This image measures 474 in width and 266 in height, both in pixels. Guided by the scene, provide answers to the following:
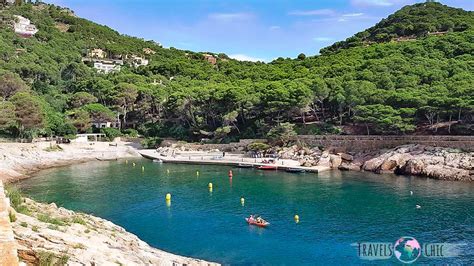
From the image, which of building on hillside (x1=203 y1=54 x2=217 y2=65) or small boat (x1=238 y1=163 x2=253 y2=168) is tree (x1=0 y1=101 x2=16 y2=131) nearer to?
small boat (x1=238 y1=163 x2=253 y2=168)

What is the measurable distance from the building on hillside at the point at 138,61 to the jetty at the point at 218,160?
7533 centimetres

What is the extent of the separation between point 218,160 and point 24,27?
11528 centimetres

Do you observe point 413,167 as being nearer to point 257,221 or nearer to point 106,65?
point 257,221

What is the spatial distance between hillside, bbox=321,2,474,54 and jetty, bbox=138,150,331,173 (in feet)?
231

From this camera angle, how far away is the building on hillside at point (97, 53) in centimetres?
14100

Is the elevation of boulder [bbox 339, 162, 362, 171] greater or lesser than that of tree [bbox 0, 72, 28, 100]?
lesser

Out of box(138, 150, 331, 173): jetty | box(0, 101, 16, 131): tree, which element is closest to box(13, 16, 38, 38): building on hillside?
box(0, 101, 16, 131): tree

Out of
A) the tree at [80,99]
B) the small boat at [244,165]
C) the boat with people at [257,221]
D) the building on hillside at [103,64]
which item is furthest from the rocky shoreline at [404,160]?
the building on hillside at [103,64]

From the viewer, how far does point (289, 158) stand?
5806 cm

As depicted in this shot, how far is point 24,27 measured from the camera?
14238 cm

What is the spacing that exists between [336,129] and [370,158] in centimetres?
893

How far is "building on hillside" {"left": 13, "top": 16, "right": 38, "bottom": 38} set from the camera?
137m

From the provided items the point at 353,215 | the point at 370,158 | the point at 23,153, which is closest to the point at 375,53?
the point at 370,158

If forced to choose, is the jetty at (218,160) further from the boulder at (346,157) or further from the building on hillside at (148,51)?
the building on hillside at (148,51)
